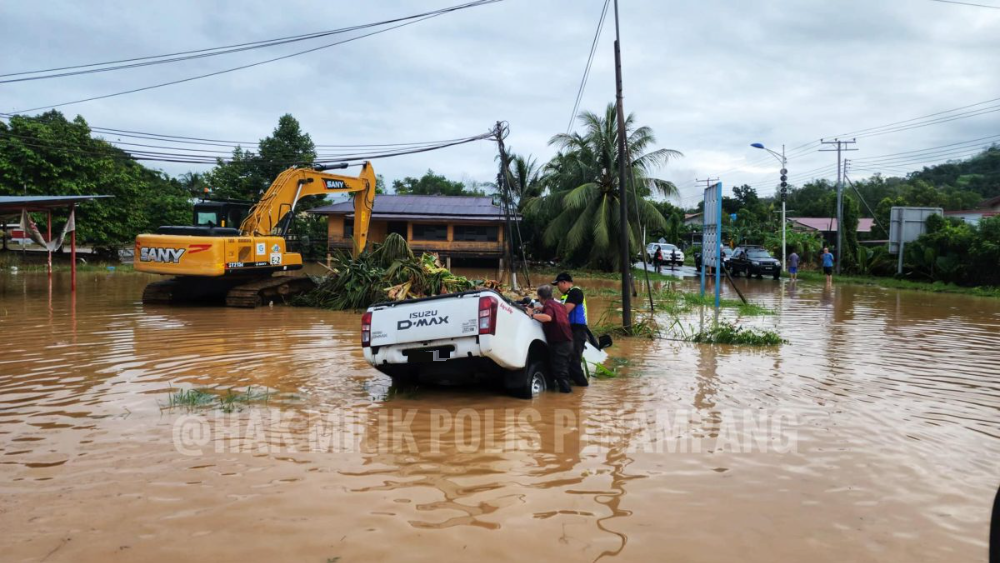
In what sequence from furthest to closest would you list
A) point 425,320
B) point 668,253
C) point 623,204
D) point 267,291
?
1. point 668,253
2. point 267,291
3. point 623,204
4. point 425,320

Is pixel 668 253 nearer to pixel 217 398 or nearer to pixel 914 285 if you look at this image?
pixel 914 285

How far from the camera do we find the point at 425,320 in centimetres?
649

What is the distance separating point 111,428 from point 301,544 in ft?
10.2

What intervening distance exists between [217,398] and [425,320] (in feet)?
7.79

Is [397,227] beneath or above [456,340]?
above

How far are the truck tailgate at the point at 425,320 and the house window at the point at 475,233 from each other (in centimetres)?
3038

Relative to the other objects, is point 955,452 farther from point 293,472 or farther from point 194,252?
point 194,252

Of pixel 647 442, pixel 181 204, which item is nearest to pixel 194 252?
pixel 647 442

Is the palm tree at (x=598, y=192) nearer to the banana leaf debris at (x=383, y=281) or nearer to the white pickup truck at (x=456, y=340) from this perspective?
the banana leaf debris at (x=383, y=281)

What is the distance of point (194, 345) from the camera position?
1012cm

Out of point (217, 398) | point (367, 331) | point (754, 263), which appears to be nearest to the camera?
point (217, 398)

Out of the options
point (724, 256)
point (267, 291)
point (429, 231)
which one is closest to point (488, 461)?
point (267, 291)

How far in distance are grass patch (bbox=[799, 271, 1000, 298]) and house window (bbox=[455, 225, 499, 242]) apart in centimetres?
1664

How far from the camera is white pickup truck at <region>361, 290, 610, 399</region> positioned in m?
6.25
